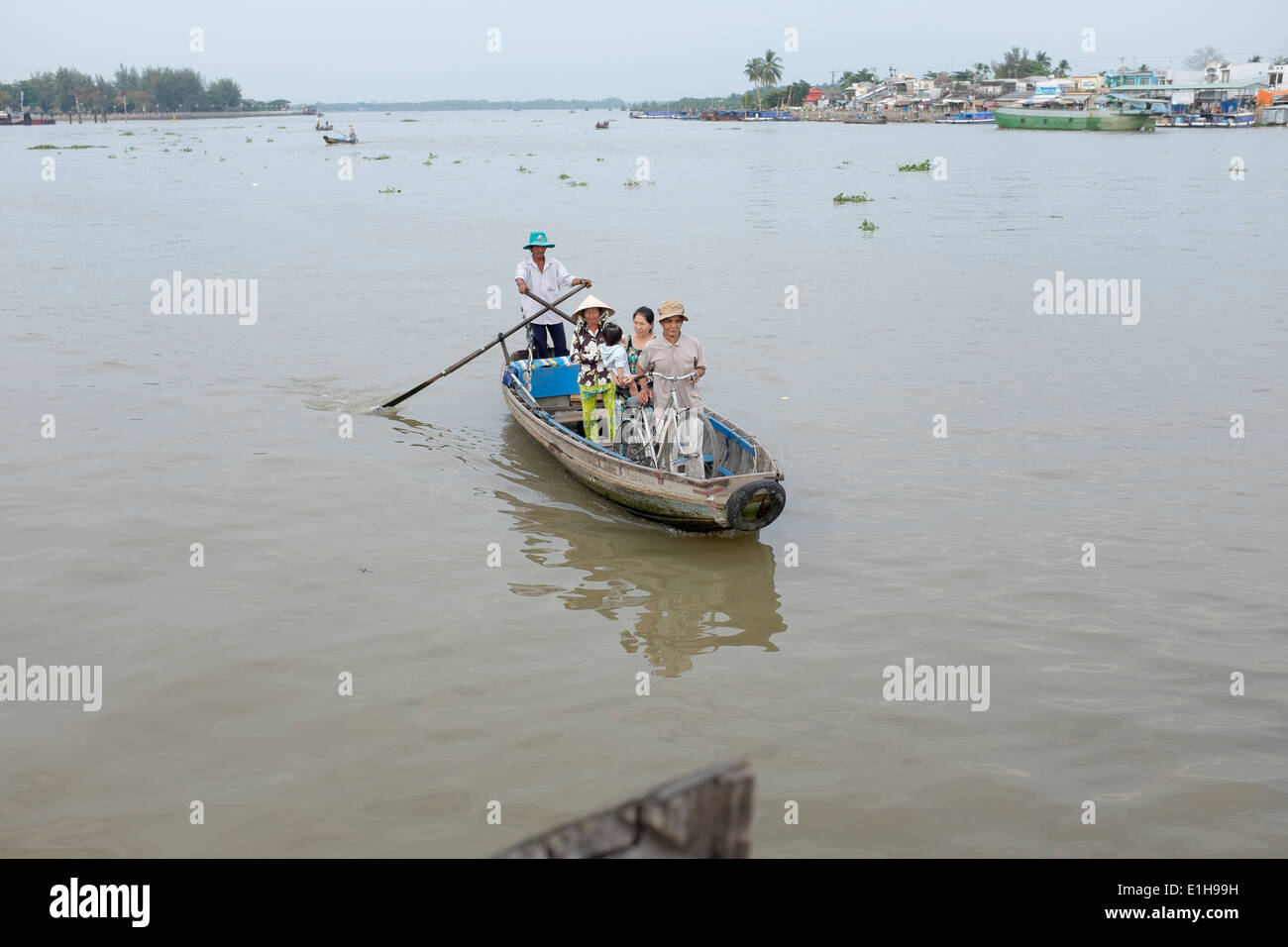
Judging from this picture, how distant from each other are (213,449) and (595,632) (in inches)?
238

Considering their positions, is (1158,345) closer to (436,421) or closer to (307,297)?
(436,421)

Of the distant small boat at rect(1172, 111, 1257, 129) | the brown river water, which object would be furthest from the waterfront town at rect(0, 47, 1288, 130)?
the brown river water

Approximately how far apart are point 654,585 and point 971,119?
12144 cm

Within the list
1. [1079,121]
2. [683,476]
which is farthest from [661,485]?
[1079,121]

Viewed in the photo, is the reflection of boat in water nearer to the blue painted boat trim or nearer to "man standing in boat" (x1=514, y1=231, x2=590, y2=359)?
the blue painted boat trim

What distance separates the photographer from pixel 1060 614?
7.68 m

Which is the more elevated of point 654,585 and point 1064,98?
point 1064,98

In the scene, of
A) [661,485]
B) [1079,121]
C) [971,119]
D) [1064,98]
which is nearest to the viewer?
[661,485]

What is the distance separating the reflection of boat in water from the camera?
759 cm

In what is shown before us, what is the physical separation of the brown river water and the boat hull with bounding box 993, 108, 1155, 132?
7253 centimetres

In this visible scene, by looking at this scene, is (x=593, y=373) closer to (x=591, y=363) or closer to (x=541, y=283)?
(x=591, y=363)

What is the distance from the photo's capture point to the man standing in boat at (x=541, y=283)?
1270 centimetres

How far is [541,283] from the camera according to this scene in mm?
12930
